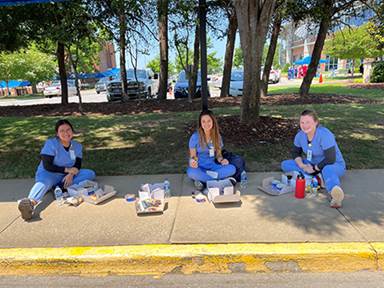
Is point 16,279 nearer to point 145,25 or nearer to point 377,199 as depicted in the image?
point 377,199

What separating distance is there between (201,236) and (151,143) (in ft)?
12.0

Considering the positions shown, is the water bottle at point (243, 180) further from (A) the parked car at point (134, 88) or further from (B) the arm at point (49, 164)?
(A) the parked car at point (134, 88)

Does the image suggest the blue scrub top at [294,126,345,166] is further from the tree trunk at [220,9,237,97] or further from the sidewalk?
the tree trunk at [220,9,237,97]

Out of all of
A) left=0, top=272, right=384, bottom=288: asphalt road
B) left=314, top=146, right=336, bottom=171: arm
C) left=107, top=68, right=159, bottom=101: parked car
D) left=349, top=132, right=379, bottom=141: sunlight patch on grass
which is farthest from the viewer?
left=107, top=68, right=159, bottom=101: parked car

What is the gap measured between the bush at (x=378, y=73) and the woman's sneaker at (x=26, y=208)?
22849 millimetres

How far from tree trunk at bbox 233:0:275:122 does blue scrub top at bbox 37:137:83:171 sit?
352 cm

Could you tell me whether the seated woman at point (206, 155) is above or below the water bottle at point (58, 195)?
above

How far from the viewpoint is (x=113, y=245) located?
3117mm

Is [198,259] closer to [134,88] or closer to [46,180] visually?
Answer: [46,180]

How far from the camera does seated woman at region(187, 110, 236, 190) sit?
4.32 meters

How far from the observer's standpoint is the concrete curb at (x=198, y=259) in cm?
286

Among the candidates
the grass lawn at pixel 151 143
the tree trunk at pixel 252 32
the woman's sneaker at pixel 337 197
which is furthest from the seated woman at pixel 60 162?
the tree trunk at pixel 252 32

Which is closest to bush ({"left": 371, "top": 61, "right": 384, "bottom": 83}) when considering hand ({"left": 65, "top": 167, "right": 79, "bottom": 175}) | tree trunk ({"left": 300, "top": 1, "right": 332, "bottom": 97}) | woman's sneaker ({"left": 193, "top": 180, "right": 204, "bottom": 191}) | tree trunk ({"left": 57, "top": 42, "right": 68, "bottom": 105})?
tree trunk ({"left": 300, "top": 1, "right": 332, "bottom": 97})

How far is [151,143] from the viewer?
6633 millimetres
